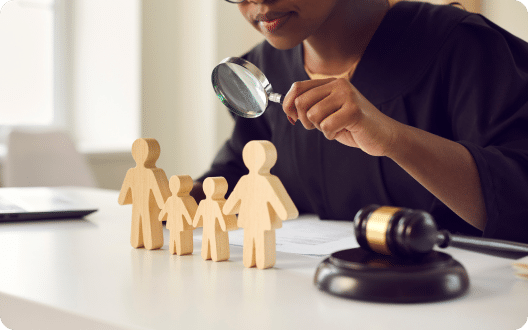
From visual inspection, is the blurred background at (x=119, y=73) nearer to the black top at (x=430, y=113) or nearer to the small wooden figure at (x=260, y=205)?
the black top at (x=430, y=113)

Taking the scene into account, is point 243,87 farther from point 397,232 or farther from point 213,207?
point 397,232

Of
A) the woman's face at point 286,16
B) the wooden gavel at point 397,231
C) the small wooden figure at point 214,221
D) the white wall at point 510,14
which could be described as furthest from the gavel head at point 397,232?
the white wall at point 510,14

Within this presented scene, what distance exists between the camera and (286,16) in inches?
41.1

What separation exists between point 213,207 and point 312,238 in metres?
0.25

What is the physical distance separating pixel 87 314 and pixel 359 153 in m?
0.89

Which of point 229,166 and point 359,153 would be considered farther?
point 229,166

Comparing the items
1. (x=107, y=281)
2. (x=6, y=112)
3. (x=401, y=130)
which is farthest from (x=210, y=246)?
(x=6, y=112)

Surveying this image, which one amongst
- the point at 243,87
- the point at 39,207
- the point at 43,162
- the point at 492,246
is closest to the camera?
the point at 492,246

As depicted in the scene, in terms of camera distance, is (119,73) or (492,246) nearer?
(492,246)

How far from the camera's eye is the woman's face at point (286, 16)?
1.02m

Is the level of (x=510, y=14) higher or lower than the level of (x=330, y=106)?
higher

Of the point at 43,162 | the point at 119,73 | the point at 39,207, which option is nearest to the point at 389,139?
the point at 39,207

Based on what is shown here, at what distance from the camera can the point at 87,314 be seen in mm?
521

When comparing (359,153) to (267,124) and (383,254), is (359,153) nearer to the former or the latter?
(267,124)
